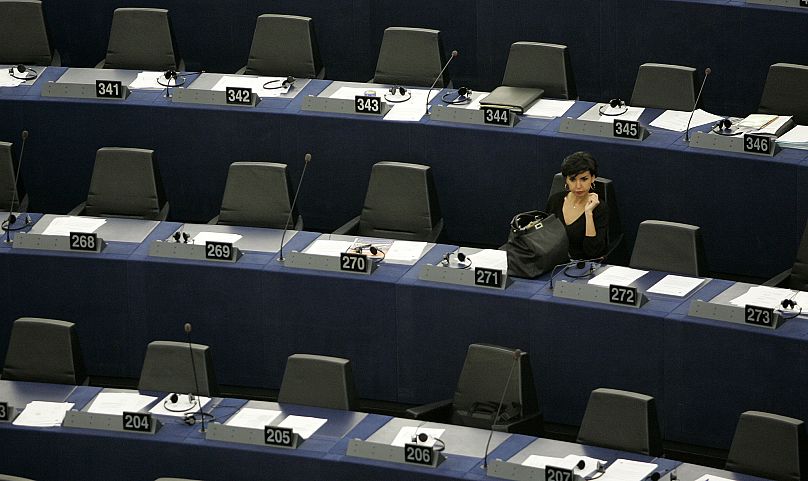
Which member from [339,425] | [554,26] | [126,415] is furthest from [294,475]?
[554,26]

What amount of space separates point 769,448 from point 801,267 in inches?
54.7

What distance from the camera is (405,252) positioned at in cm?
815

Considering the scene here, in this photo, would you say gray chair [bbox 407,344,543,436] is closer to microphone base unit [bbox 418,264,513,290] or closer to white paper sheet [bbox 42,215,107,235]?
microphone base unit [bbox 418,264,513,290]

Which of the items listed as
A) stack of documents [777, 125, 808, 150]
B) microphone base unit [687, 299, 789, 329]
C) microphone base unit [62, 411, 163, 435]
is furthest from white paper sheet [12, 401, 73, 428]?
stack of documents [777, 125, 808, 150]

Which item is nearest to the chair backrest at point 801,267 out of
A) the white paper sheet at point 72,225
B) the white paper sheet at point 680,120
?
the white paper sheet at point 680,120

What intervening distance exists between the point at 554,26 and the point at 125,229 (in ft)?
9.06

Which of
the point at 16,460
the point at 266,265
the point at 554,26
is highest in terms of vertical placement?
the point at 554,26

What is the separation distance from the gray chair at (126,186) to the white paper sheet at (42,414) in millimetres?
1608

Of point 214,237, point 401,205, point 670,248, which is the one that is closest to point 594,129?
point 670,248

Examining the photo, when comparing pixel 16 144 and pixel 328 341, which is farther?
pixel 16 144

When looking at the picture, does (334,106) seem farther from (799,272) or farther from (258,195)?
(799,272)

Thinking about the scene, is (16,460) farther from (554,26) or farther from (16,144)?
(554,26)

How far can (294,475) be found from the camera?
23.2ft

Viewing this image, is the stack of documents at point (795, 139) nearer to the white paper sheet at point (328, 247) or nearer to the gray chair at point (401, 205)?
the gray chair at point (401, 205)
